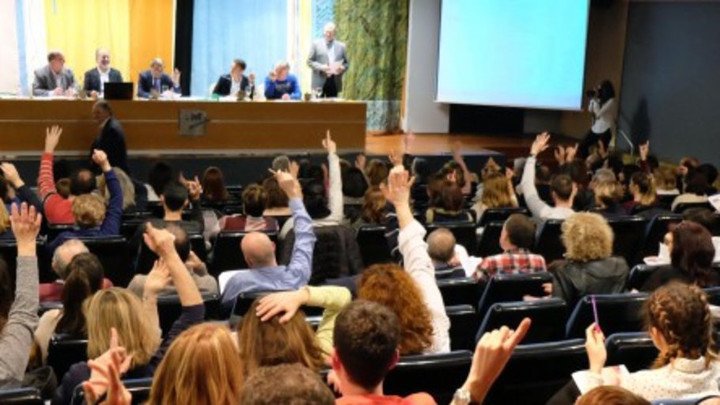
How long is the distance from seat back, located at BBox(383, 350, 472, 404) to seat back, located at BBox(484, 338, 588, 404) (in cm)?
22

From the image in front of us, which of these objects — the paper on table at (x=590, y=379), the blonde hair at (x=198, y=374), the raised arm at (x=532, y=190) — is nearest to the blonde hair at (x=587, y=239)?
the paper on table at (x=590, y=379)

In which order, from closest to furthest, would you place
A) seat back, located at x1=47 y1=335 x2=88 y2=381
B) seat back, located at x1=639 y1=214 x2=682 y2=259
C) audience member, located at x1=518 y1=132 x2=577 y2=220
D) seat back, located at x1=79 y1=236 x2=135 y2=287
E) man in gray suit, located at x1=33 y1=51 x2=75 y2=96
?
1. seat back, located at x1=47 y1=335 x2=88 y2=381
2. seat back, located at x1=79 y1=236 x2=135 y2=287
3. seat back, located at x1=639 y1=214 x2=682 y2=259
4. audience member, located at x1=518 y1=132 x2=577 y2=220
5. man in gray suit, located at x1=33 y1=51 x2=75 y2=96

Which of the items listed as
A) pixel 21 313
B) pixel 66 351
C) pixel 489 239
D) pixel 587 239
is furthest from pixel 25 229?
pixel 489 239

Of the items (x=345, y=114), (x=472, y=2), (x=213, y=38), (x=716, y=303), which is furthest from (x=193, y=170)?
(x=716, y=303)

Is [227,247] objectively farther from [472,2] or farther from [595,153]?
[472,2]

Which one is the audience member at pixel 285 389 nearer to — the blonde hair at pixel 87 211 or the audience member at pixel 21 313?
the audience member at pixel 21 313

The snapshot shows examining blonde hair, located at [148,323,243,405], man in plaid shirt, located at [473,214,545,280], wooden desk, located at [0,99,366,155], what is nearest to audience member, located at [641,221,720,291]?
man in plaid shirt, located at [473,214,545,280]

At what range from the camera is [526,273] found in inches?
170

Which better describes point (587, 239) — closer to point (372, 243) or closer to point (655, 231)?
point (372, 243)

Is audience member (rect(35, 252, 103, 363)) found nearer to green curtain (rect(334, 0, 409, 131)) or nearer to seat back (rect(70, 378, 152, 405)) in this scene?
seat back (rect(70, 378, 152, 405))

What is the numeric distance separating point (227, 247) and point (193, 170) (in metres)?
4.54

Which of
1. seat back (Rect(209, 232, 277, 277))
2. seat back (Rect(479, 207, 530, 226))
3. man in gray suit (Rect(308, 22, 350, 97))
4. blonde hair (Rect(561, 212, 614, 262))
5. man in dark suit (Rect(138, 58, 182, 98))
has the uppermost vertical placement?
man in gray suit (Rect(308, 22, 350, 97))

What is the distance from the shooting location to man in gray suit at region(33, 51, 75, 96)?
30.6ft

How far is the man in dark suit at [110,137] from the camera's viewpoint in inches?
334
